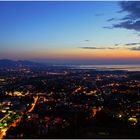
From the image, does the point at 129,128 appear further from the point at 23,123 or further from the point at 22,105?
the point at 22,105

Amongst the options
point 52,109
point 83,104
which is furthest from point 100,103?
point 52,109

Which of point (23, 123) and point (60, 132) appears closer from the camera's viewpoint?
point (60, 132)

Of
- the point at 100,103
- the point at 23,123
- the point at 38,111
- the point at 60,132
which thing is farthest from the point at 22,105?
the point at 60,132

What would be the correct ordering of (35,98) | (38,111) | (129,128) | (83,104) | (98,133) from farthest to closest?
(35,98)
(83,104)
(38,111)
(129,128)
(98,133)

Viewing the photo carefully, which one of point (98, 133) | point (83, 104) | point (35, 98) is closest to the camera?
point (98, 133)

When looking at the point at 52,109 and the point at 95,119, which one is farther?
the point at 52,109

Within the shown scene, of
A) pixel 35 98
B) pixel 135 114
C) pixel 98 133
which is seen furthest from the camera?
pixel 35 98

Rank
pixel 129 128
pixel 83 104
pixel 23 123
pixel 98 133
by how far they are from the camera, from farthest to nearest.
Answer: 1. pixel 83 104
2. pixel 23 123
3. pixel 129 128
4. pixel 98 133

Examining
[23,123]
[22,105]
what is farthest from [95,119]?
[22,105]

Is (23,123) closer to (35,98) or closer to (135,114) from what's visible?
(135,114)
